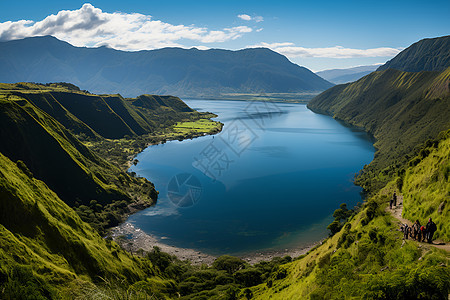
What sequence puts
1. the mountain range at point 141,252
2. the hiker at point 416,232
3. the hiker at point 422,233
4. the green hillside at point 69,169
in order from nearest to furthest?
the mountain range at point 141,252 < the hiker at point 422,233 < the hiker at point 416,232 < the green hillside at point 69,169

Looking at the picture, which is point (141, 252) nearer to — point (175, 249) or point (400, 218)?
point (175, 249)

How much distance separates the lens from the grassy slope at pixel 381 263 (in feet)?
65.7

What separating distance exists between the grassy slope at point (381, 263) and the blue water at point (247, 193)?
2929 centimetres

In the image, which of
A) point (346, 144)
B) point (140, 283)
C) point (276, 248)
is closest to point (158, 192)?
point (276, 248)

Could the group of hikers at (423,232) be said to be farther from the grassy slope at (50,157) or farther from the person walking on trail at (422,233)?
the grassy slope at (50,157)

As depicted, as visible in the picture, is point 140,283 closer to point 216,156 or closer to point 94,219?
point 94,219

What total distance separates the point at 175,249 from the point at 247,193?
38.0 meters

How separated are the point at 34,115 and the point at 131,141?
92.2 meters

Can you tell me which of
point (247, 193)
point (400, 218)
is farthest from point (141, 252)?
point (400, 218)

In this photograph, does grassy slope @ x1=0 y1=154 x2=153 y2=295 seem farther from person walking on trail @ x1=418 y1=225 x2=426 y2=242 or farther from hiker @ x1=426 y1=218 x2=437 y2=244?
hiker @ x1=426 y1=218 x2=437 y2=244

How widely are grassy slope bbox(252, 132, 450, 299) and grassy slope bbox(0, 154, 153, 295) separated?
25492mm

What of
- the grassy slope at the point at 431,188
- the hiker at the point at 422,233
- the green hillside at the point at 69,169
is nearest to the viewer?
the hiker at the point at 422,233

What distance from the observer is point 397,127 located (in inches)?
6939

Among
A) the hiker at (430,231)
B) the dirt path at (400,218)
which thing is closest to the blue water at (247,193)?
the dirt path at (400,218)
